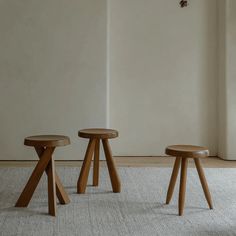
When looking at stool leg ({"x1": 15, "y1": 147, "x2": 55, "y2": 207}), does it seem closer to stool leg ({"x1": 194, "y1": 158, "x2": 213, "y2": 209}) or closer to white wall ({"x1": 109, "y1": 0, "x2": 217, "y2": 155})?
stool leg ({"x1": 194, "y1": 158, "x2": 213, "y2": 209})

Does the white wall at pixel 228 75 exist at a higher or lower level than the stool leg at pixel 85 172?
higher

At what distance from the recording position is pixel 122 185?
142 inches

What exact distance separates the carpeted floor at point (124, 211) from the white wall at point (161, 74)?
123 cm

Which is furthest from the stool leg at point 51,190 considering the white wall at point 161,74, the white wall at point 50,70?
the white wall at point 161,74

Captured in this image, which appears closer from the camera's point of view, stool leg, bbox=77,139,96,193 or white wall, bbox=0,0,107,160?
stool leg, bbox=77,139,96,193

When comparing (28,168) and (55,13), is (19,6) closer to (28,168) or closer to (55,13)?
(55,13)

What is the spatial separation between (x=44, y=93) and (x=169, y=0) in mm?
1792

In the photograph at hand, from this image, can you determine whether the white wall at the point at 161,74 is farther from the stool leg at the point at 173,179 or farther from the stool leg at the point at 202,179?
the stool leg at the point at 202,179

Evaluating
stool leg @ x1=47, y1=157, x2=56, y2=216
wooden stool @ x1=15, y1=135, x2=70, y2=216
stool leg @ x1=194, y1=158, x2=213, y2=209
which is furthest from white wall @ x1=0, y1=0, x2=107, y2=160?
stool leg @ x1=194, y1=158, x2=213, y2=209

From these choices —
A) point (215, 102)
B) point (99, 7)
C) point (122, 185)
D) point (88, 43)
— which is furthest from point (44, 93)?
point (215, 102)

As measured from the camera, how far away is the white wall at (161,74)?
16.3ft

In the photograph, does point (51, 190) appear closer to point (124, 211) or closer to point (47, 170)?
point (47, 170)

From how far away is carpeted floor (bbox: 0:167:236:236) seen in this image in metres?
2.50

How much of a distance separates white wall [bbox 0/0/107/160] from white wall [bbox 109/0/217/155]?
35cm
